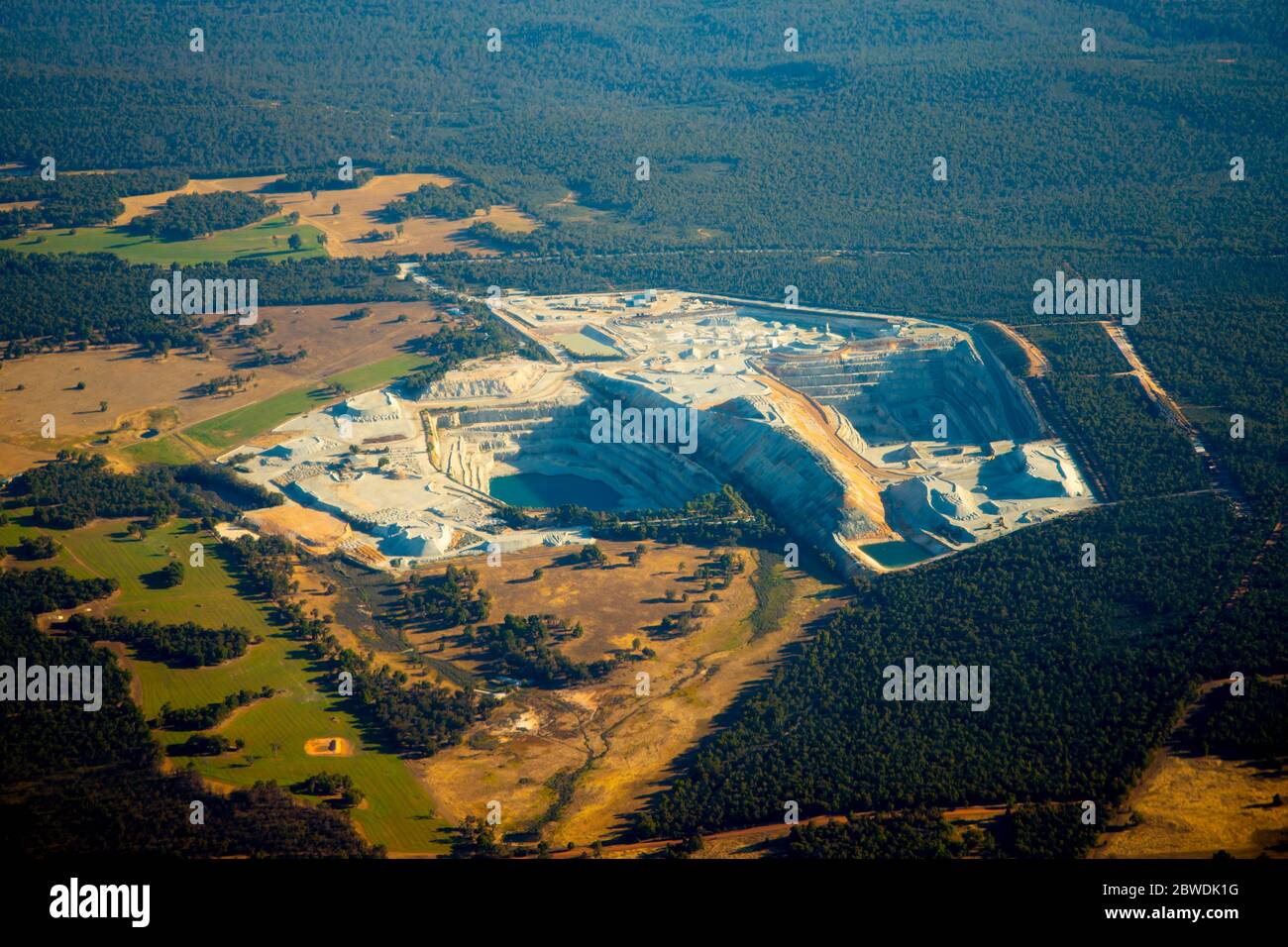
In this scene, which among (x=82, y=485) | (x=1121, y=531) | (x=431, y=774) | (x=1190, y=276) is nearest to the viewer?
(x=431, y=774)

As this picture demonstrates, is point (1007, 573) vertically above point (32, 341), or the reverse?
point (32, 341)

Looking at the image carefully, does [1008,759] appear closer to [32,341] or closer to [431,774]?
[431,774]

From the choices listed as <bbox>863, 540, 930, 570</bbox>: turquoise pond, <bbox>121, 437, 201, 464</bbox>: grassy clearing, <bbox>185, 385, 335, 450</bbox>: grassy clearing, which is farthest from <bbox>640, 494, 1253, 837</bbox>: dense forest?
<bbox>121, 437, 201, 464</bbox>: grassy clearing

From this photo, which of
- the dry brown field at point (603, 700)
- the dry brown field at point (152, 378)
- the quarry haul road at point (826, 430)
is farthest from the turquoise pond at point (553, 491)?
the dry brown field at point (152, 378)

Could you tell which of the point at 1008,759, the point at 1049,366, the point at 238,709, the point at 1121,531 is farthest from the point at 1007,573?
the point at 238,709

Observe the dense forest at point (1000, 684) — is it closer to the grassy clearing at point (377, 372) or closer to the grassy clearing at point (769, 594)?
A: the grassy clearing at point (769, 594)
